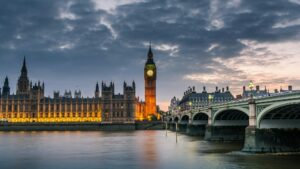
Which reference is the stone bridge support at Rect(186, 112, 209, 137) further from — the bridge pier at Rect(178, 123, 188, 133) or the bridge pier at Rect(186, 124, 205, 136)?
the bridge pier at Rect(178, 123, 188, 133)

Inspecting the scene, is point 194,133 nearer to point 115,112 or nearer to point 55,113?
point 115,112

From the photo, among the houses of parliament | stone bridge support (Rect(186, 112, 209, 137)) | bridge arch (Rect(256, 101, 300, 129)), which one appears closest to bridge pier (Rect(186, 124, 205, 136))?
stone bridge support (Rect(186, 112, 209, 137))

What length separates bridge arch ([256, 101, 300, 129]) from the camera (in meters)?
42.9

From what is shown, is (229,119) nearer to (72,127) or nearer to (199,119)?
(199,119)

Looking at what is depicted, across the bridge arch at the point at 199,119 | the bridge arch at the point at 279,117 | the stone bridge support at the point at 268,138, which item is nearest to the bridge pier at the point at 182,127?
the bridge arch at the point at 199,119

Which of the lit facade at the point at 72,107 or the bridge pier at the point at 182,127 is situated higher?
the lit facade at the point at 72,107

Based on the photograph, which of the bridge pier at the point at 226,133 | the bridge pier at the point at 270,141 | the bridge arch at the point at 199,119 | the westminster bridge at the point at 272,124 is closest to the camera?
the westminster bridge at the point at 272,124

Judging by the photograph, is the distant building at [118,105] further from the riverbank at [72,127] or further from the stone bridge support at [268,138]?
the stone bridge support at [268,138]

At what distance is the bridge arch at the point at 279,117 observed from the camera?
4291cm

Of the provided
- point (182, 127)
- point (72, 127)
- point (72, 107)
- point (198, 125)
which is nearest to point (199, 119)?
point (198, 125)

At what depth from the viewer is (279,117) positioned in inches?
1869

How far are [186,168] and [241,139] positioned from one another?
32698mm

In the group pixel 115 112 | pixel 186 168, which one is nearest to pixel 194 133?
pixel 186 168

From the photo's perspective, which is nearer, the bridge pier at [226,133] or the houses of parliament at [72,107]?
the bridge pier at [226,133]
